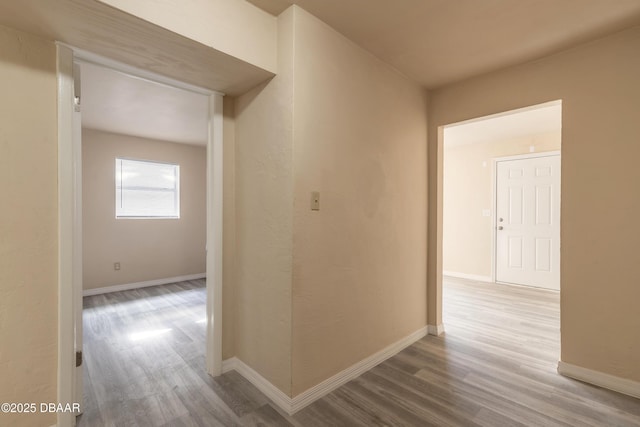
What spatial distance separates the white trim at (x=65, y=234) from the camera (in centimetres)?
163

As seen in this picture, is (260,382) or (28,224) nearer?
(28,224)

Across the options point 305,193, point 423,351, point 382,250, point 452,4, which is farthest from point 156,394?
point 452,4

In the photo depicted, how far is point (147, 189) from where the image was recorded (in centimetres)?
→ 506

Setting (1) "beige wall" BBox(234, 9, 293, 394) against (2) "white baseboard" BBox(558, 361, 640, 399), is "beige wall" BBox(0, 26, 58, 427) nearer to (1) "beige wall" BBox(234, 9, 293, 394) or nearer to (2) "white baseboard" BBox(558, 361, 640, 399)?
(1) "beige wall" BBox(234, 9, 293, 394)

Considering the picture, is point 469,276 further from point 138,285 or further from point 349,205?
point 138,285

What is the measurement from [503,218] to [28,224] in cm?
603

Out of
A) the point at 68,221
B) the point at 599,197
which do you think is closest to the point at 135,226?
the point at 68,221

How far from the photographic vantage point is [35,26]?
147 cm

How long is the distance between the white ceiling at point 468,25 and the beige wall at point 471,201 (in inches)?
126

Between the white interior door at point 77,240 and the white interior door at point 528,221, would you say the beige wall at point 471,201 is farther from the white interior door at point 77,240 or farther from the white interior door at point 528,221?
the white interior door at point 77,240

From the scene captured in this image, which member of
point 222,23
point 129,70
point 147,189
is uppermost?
point 222,23

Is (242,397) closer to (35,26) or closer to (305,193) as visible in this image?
(305,193)

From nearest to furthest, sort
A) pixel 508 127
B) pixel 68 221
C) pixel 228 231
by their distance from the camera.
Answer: pixel 68 221 → pixel 228 231 → pixel 508 127

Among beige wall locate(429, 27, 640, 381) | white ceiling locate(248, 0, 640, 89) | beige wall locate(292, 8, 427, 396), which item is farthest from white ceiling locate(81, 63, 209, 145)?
beige wall locate(429, 27, 640, 381)
